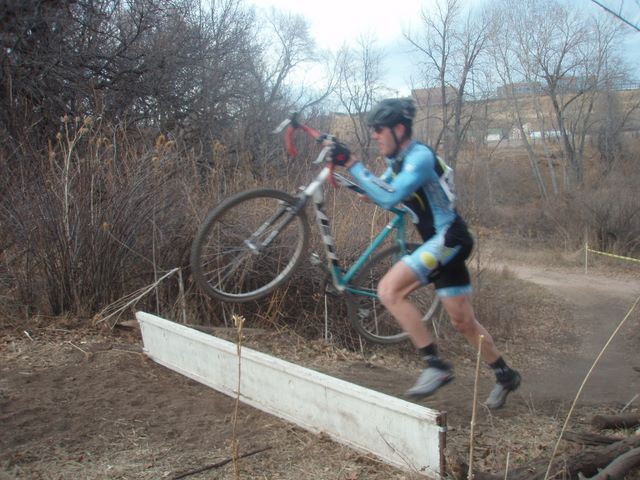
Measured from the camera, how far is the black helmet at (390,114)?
3.99 metres

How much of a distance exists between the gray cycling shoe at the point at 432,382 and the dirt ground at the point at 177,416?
381mm

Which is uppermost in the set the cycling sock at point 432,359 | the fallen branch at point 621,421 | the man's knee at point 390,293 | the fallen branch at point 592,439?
the man's knee at point 390,293

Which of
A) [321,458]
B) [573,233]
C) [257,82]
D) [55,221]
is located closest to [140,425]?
[321,458]

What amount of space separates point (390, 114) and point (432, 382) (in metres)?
1.72

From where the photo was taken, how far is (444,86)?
86.2 feet

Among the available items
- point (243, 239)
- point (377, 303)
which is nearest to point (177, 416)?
point (243, 239)

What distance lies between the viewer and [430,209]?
158 inches

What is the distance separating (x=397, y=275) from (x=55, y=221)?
12.6 feet

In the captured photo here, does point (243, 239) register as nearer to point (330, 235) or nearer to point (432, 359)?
point (330, 235)

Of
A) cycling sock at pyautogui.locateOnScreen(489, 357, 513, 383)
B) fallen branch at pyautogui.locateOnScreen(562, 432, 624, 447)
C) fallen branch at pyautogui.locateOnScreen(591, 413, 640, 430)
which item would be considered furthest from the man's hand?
fallen branch at pyautogui.locateOnScreen(591, 413, 640, 430)

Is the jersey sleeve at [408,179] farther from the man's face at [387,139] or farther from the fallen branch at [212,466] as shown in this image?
the fallen branch at [212,466]

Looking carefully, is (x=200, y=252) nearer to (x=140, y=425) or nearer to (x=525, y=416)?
(x=140, y=425)

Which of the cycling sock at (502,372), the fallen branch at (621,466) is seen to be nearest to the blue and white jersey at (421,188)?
the cycling sock at (502,372)

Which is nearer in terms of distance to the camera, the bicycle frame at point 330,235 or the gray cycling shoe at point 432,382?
the gray cycling shoe at point 432,382
